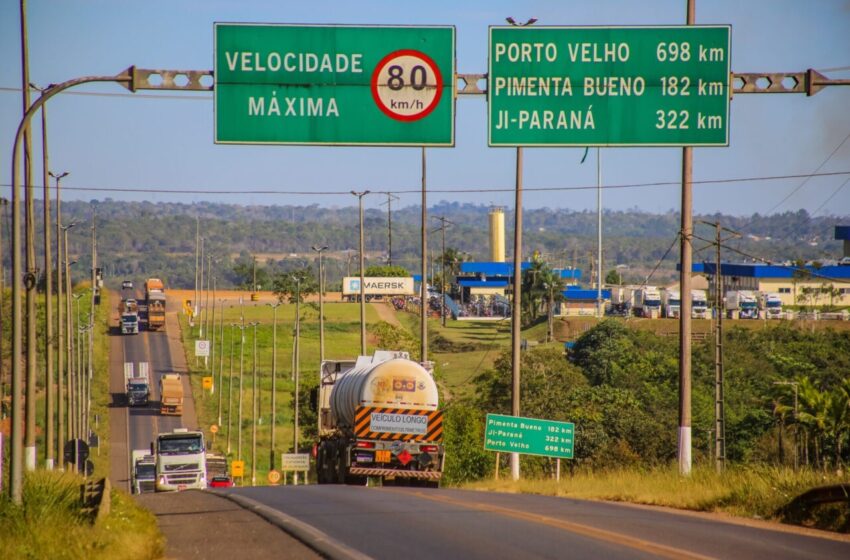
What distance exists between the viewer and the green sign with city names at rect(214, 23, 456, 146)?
66.0ft

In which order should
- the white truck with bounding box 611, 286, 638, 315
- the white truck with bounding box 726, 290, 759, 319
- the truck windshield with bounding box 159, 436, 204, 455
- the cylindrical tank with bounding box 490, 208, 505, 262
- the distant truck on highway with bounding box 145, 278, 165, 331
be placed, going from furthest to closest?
the cylindrical tank with bounding box 490, 208, 505, 262, the white truck with bounding box 611, 286, 638, 315, the white truck with bounding box 726, 290, 759, 319, the distant truck on highway with bounding box 145, 278, 165, 331, the truck windshield with bounding box 159, 436, 204, 455

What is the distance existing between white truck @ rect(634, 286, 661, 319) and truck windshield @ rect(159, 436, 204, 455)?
8299cm

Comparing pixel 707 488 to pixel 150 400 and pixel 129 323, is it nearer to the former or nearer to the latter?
pixel 150 400

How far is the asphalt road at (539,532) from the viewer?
14.3m

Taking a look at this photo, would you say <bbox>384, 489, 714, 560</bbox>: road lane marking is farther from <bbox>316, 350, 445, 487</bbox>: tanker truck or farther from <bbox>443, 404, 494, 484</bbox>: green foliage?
<bbox>443, 404, 494, 484</bbox>: green foliage

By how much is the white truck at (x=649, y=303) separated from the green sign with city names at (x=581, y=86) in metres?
109

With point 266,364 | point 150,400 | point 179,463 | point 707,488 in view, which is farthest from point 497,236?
point 707,488

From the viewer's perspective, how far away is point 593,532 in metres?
16.2

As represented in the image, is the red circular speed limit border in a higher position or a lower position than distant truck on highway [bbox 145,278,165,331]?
higher

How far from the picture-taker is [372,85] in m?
20.2

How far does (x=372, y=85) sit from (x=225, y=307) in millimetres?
129964

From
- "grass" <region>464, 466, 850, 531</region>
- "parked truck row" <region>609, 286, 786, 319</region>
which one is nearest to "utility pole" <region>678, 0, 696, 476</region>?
"grass" <region>464, 466, 850, 531</region>

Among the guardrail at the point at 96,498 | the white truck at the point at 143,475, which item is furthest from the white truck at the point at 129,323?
the guardrail at the point at 96,498

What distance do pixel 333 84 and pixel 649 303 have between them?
112441 millimetres
